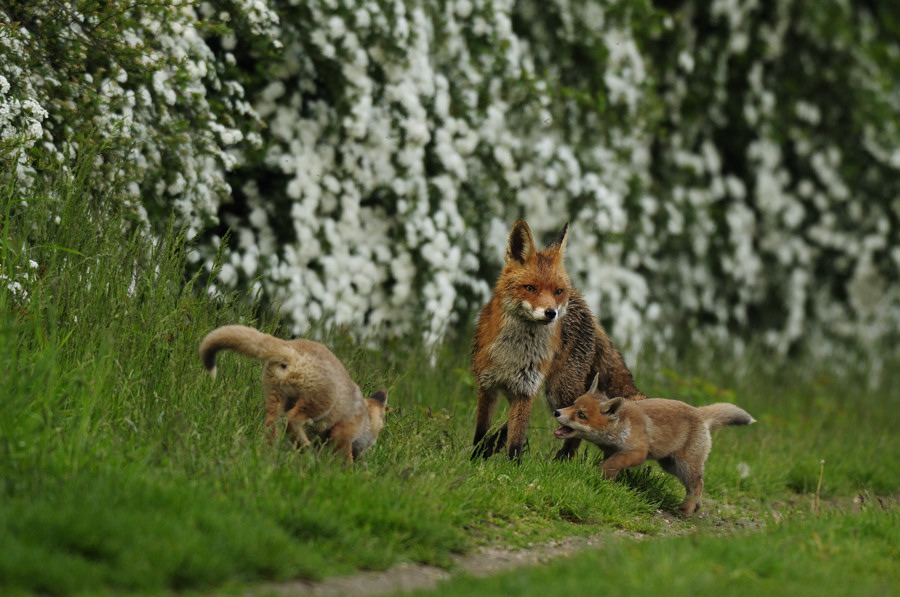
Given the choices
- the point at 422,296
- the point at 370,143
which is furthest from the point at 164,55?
the point at 422,296

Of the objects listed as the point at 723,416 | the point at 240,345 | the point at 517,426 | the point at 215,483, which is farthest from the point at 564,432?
the point at 215,483

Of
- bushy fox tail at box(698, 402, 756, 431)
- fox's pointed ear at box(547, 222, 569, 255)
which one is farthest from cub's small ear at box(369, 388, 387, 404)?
bushy fox tail at box(698, 402, 756, 431)

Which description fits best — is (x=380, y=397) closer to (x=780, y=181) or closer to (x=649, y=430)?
(x=649, y=430)

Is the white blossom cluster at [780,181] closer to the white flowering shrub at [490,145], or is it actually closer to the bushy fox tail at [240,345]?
the white flowering shrub at [490,145]

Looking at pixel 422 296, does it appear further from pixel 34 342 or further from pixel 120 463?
pixel 120 463

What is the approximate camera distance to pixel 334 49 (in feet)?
29.2

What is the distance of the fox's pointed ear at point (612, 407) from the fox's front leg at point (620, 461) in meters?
0.30

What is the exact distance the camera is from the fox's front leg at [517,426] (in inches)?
274

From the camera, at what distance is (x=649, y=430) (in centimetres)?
691

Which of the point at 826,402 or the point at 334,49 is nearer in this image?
the point at 334,49

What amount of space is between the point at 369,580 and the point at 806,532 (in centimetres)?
262

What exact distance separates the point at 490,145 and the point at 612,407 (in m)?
4.29

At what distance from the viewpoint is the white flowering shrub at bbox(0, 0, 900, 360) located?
7.63m

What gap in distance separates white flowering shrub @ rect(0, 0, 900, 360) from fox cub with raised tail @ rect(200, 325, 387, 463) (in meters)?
2.10
